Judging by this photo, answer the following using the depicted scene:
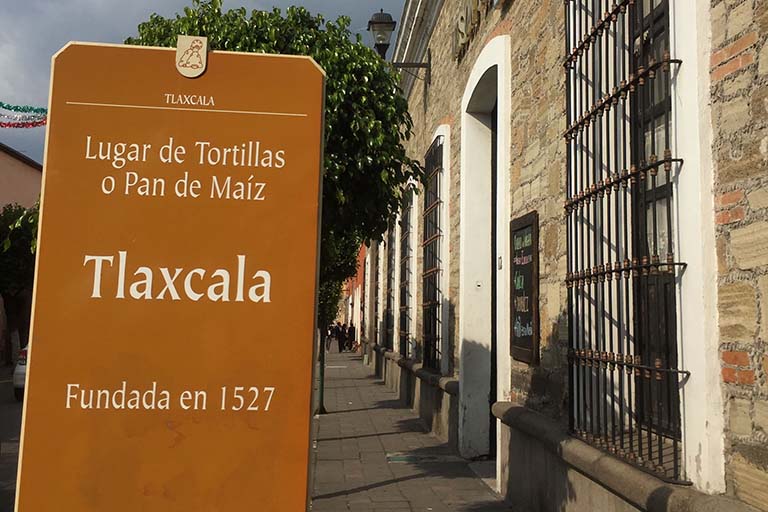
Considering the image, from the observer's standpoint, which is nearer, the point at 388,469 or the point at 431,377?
the point at 388,469

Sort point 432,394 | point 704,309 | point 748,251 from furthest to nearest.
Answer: point 432,394, point 704,309, point 748,251

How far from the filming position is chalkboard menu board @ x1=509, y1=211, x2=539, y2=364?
5729 millimetres

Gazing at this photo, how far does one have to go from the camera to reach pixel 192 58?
9.18ft

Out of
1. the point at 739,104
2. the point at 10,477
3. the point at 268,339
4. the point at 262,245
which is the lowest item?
the point at 10,477

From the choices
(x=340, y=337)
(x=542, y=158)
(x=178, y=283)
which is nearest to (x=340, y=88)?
(x=542, y=158)

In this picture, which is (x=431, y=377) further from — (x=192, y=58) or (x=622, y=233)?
(x=192, y=58)

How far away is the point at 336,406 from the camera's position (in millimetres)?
13195

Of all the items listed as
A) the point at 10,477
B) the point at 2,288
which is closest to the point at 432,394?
the point at 10,477

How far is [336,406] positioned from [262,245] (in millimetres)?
10789

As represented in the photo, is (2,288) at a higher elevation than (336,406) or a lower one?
higher

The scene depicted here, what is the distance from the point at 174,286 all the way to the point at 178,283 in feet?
0.06

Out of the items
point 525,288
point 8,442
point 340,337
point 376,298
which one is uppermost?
point 376,298

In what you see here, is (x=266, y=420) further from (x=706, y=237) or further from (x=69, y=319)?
(x=706, y=237)

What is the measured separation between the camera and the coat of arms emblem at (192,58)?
2793mm
